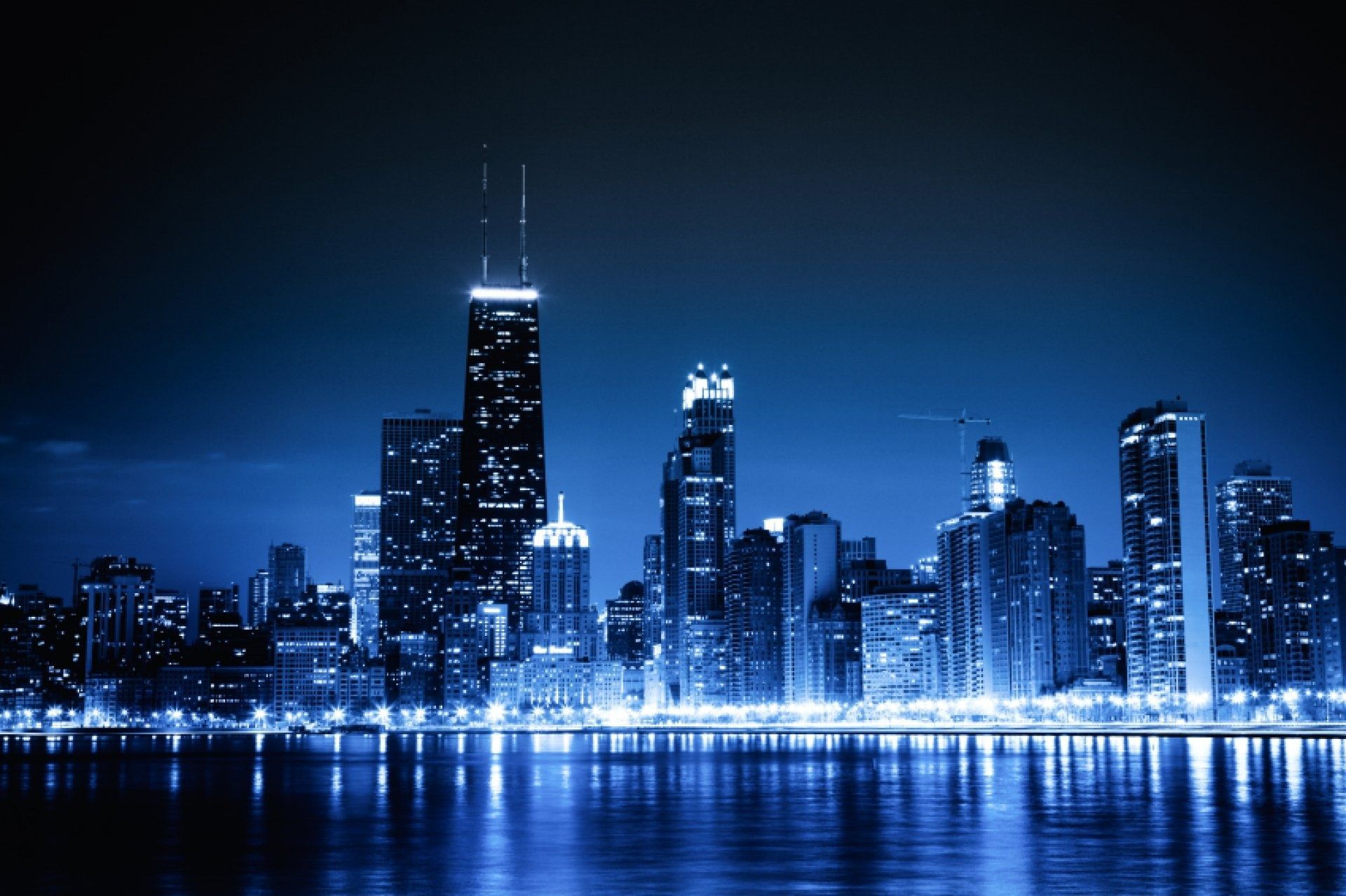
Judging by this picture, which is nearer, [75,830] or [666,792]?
[75,830]

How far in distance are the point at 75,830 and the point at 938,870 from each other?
146 ft

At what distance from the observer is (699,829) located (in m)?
73.9

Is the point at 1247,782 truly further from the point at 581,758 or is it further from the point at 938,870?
the point at 581,758

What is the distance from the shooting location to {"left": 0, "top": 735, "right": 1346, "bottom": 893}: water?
2141 inches

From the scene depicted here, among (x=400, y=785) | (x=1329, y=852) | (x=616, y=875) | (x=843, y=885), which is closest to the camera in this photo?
(x=843, y=885)

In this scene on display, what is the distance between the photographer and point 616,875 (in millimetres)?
55062

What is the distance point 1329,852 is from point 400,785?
228 ft

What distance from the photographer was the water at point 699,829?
178 feet

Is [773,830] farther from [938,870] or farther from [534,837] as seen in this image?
[938,870]

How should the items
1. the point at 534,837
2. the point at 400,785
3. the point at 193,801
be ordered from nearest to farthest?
the point at 534,837 → the point at 193,801 → the point at 400,785

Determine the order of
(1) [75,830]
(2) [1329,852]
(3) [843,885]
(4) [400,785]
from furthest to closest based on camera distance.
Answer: (4) [400,785], (1) [75,830], (2) [1329,852], (3) [843,885]

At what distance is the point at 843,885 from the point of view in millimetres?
51594

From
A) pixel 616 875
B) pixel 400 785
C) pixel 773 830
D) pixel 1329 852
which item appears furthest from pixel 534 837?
pixel 400 785

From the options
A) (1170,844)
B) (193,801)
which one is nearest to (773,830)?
(1170,844)
